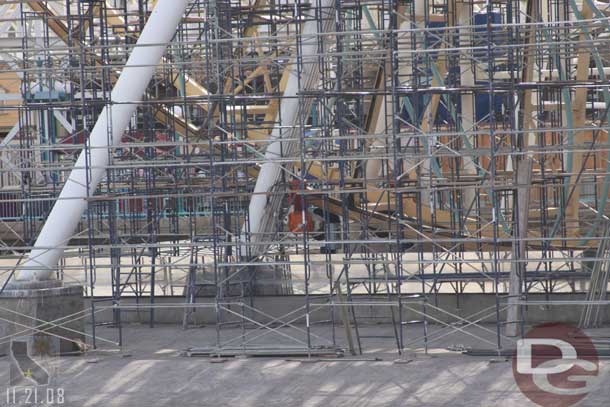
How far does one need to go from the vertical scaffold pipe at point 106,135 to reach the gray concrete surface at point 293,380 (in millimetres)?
1778

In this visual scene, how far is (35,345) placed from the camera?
23.2 meters

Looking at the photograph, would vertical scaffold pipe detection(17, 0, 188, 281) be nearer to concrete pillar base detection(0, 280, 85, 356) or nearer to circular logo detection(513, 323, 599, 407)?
concrete pillar base detection(0, 280, 85, 356)

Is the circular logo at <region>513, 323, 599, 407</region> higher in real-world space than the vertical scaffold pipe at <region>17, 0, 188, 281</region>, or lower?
lower

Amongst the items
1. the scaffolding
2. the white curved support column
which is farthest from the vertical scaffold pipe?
the white curved support column

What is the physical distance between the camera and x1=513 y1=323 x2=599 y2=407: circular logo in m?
18.9

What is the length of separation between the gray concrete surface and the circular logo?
18 centimetres

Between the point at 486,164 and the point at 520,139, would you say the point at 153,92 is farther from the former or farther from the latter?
the point at 520,139

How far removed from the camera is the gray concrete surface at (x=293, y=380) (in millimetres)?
19531

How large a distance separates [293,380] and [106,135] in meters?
5.46

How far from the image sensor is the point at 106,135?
23641mm

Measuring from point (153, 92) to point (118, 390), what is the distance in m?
12.6

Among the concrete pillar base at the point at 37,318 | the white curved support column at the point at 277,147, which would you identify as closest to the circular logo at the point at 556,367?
the white curved support column at the point at 277,147

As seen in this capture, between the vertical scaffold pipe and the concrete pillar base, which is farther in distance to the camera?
the vertical scaffold pipe

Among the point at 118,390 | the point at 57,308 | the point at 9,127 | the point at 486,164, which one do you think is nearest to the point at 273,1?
the point at 486,164
